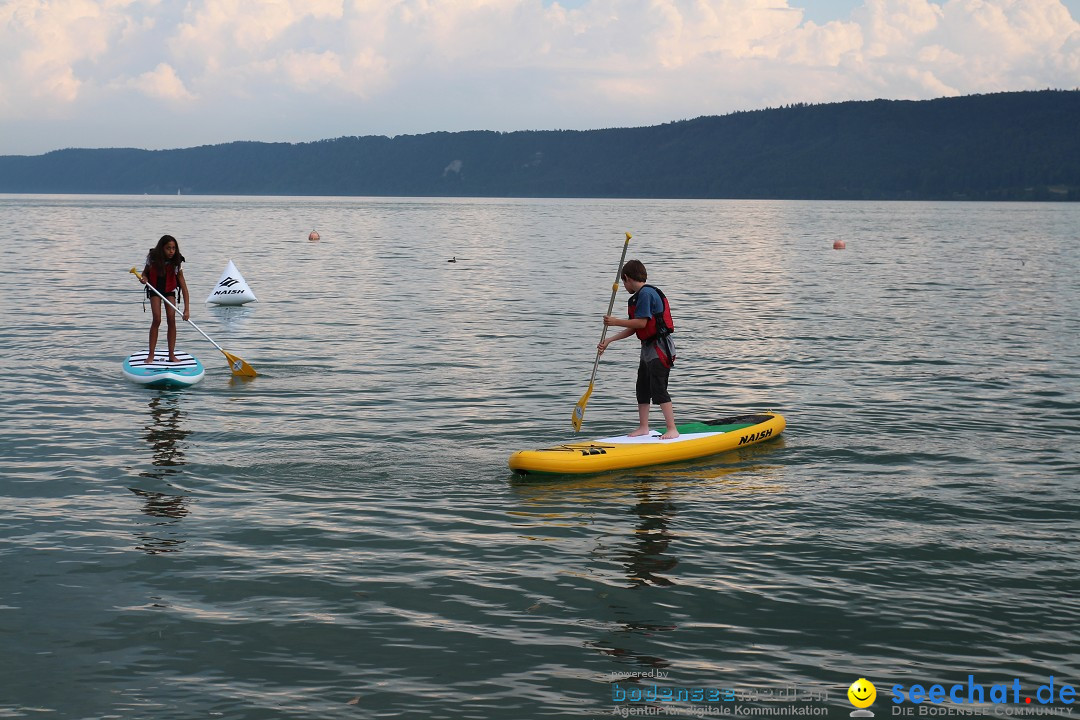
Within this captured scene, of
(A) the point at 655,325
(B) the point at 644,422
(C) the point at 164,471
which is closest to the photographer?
(C) the point at 164,471

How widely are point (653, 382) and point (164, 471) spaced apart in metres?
5.38

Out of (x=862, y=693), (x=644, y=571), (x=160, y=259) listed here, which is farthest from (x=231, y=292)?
(x=862, y=693)

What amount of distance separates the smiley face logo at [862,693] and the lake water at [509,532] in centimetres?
8

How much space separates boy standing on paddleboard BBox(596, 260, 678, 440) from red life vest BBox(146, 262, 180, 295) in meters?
7.57

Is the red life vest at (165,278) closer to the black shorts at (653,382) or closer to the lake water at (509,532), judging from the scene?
the lake water at (509,532)

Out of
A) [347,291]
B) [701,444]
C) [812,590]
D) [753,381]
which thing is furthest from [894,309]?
[812,590]

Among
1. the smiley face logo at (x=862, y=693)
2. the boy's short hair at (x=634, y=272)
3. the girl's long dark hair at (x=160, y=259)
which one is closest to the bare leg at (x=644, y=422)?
the boy's short hair at (x=634, y=272)

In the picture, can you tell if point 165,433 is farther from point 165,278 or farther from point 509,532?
point 509,532

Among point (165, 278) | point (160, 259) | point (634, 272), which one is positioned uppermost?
point (634, 272)

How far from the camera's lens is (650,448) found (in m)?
12.5

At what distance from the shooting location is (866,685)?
6957 mm

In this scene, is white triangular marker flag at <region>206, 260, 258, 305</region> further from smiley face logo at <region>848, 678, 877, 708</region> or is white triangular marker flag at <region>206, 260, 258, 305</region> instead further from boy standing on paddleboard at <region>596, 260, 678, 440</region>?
smiley face logo at <region>848, 678, 877, 708</region>

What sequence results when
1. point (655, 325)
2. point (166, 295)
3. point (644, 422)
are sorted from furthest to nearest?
point (166, 295) → point (644, 422) → point (655, 325)

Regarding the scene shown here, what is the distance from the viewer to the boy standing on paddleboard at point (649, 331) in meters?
12.1
